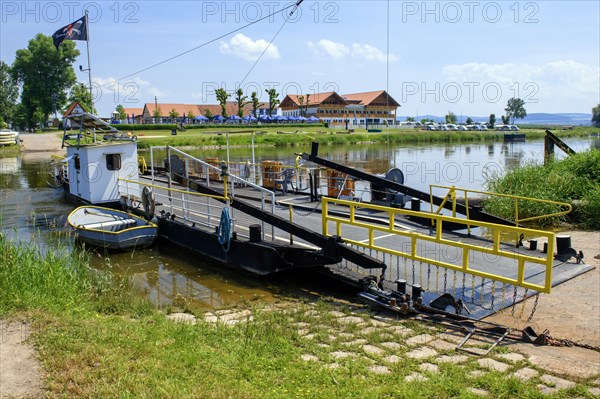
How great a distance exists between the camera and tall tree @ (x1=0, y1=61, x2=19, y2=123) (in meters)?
90.3

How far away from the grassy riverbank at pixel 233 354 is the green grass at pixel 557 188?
9.58 metres

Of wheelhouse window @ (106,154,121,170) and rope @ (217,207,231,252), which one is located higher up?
wheelhouse window @ (106,154,121,170)

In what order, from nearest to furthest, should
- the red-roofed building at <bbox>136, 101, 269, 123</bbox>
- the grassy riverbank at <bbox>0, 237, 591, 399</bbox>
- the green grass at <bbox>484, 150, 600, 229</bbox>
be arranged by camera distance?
the grassy riverbank at <bbox>0, 237, 591, 399</bbox>, the green grass at <bbox>484, 150, 600, 229</bbox>, the red-roofed building at <bbox>136, 101, 269, 123</bbox>

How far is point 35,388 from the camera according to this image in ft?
15.7

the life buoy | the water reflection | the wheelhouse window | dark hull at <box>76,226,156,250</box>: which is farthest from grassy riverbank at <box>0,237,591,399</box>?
the wheelhouse window

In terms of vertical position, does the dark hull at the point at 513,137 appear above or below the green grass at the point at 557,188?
above

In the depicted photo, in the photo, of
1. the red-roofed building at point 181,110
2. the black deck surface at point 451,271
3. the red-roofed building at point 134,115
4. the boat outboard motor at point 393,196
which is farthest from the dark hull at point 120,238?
the red-roofed building at point 134,115

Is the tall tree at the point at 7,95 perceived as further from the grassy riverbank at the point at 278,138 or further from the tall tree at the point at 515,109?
the tall tree at the point at 515,109

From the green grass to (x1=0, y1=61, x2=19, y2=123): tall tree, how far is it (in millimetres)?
91955

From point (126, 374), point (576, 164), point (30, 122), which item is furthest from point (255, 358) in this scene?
point (30, 122)

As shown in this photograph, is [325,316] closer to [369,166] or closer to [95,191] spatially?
[95,191]

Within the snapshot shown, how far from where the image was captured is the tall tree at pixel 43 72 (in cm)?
7681

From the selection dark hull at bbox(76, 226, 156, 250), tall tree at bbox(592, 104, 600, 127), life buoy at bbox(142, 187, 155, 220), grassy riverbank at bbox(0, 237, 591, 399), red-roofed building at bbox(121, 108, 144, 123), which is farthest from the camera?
tall tree at bbox(592, 104, 600, 127)

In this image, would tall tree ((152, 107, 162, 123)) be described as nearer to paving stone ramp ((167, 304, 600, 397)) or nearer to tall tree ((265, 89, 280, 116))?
tall tree ((265, 89, 280, 116))
